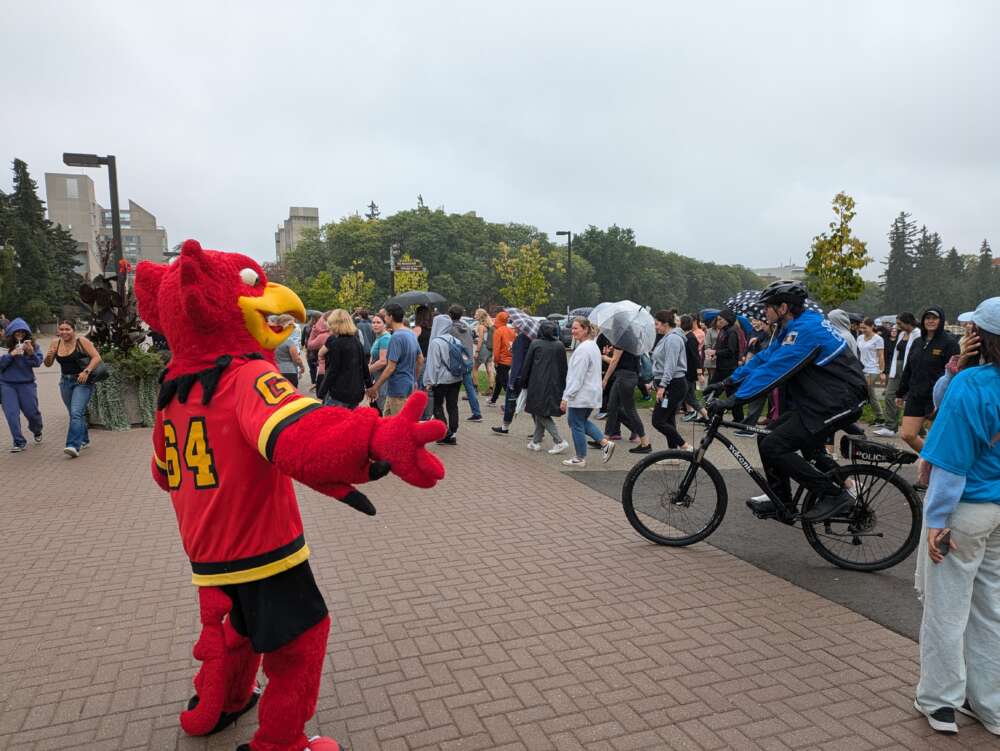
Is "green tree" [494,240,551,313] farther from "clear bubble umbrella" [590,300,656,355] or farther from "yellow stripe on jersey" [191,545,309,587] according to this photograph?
"yellow stripe on jersey" [191,545,309,587]

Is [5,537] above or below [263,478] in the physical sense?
below

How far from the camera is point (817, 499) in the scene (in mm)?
4945

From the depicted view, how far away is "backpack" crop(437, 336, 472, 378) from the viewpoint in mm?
9430

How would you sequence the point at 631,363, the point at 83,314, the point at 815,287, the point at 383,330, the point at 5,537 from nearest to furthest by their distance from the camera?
the point at 5,537 → the point at 631,363 → the point at 383,330 → the point at 83,314 → the point at 815,287

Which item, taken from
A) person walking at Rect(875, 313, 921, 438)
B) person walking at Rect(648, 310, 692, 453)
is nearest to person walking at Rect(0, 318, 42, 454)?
person walking at Rect(648, 310, 692, 453)

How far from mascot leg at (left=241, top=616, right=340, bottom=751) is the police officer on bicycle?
133 inches

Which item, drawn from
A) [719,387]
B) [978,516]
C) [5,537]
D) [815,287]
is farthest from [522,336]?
[815,287]

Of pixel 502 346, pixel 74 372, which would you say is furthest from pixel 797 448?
pixel 74 372

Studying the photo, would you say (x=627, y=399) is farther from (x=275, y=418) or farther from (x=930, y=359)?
(x=275, y=418)

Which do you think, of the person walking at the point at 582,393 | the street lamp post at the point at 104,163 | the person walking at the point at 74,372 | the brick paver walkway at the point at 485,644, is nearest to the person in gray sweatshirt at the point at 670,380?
the person walking at the point at 582,393

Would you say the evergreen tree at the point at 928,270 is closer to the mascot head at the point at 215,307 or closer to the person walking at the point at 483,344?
the person walking at the point at 483,344

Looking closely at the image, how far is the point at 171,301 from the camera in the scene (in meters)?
2.50

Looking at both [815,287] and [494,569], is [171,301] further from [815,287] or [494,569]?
[815,287]

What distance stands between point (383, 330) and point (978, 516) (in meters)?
8.31
